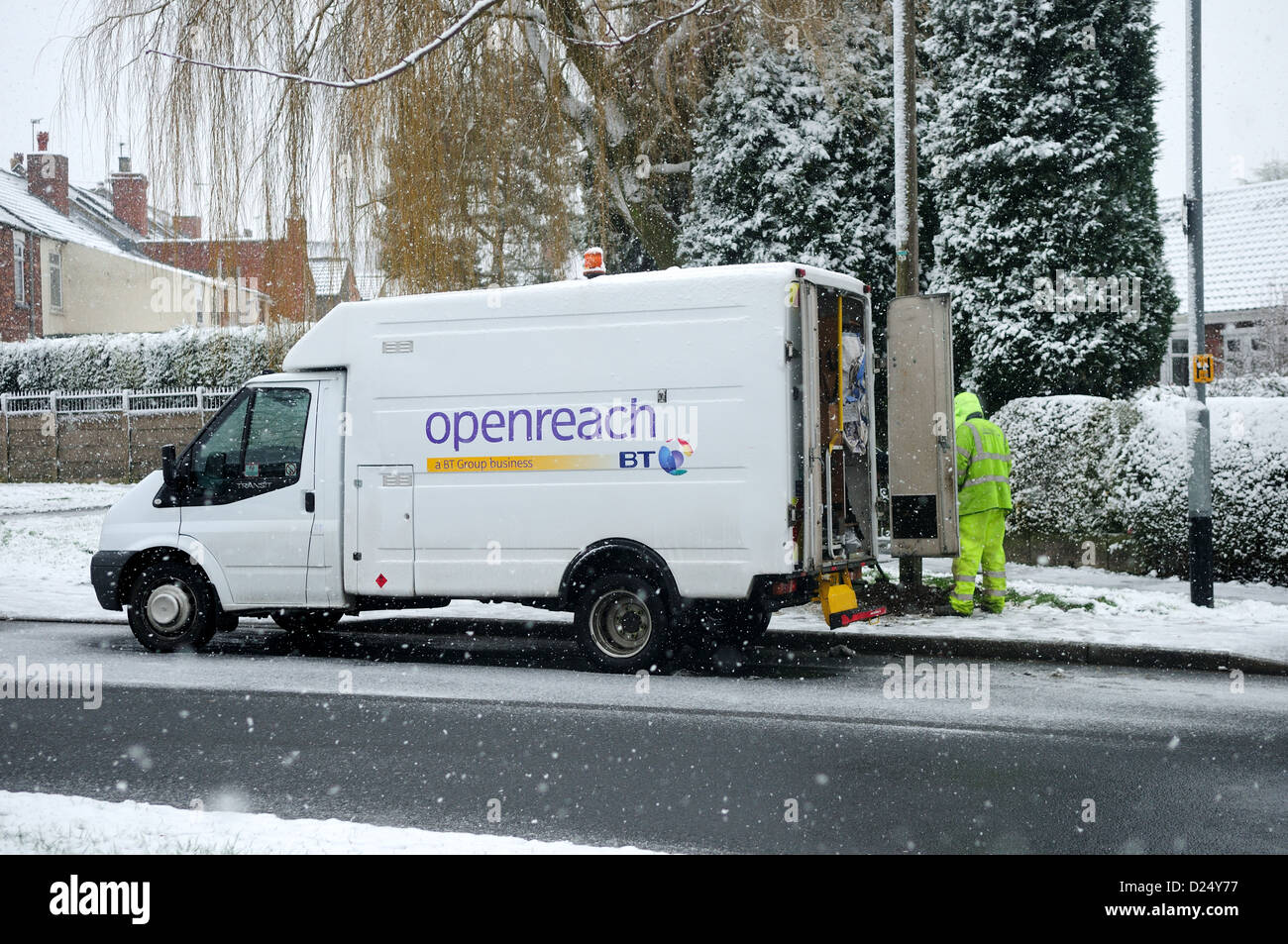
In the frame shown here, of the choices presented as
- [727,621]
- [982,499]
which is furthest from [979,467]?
[727,621]

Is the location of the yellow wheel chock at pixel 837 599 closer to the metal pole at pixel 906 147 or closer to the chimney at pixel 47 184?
the metal pole at pixel 906 147

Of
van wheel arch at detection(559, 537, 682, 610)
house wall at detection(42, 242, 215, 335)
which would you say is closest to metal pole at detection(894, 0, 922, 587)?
van wheel arch at detection(559, 537, 682, 610)

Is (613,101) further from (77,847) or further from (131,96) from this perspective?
(77,847)

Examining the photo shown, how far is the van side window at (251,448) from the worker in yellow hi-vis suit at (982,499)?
5449 mm

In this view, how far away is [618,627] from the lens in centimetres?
866

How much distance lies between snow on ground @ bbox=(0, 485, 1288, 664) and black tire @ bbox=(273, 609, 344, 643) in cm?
76

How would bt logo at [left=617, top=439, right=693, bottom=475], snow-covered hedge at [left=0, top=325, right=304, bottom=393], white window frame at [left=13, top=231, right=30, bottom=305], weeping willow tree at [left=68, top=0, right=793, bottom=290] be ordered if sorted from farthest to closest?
white window frame at [left=13, top=231, right=30, bottom=305] → snow-covered hedge at [left=0, top=325, right=304, bottom=393] → weeping willow tree at [left=68, top=0, right=793, bottom=290] → bt logo at [left=617, top=439, right=693, bottom=475]

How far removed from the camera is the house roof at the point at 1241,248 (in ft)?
94.1

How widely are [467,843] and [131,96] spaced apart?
303 inches

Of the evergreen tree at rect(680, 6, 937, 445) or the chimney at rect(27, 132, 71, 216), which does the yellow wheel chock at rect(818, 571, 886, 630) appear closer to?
the evergreen tree at rect(680, 6, 937, 445)

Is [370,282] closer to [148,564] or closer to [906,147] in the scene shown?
[148,564]

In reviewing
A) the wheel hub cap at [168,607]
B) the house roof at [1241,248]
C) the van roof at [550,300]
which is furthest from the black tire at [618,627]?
the house roof at [1241,248]

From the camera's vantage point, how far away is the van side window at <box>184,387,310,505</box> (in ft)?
30.9

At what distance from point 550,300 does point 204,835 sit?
4.95m
